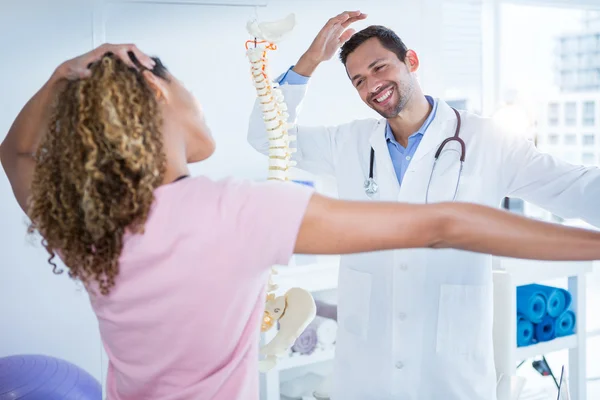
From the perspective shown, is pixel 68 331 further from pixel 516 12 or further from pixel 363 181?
pixel 516 12

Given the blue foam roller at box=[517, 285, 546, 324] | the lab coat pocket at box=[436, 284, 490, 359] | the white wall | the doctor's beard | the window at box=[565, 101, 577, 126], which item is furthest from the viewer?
the window at box=[565, 101, 577, 126]

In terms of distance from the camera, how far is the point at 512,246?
939 mm

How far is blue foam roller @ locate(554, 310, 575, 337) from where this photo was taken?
2.72 metres

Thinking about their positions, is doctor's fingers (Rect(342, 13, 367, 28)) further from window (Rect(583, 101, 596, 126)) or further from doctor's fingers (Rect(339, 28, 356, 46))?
window (Rect(583, 101, 596, 126))

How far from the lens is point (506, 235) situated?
926mm

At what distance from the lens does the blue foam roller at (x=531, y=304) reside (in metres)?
2.63

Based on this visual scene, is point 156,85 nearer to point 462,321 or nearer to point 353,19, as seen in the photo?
point 353,19

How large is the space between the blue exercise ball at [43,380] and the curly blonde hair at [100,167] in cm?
112

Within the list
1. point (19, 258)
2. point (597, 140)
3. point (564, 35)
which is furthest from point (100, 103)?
point (564, 35)

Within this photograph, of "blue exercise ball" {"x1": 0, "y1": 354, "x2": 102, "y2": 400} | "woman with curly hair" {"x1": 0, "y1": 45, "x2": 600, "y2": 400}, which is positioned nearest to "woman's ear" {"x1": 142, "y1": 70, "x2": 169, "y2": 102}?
"woman with curly hair" {"x1": 0, "y1": 45, "x2": 600, "y2": 400}

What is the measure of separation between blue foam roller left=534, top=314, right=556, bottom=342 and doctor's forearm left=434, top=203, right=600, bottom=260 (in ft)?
6.02

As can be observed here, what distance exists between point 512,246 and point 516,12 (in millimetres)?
4082

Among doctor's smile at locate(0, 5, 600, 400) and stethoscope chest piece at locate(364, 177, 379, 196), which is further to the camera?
stethoscope chest piece at locate(364, 177, 379, 196)

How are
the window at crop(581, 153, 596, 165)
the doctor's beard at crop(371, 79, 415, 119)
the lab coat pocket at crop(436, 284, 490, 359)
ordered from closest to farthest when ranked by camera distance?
the lab coat pocket at crop(436, 284, 490, 359) → the doctor's beard at crop(371, 79, 415, 119) → the window at crop(581, 153, 596, 165)
